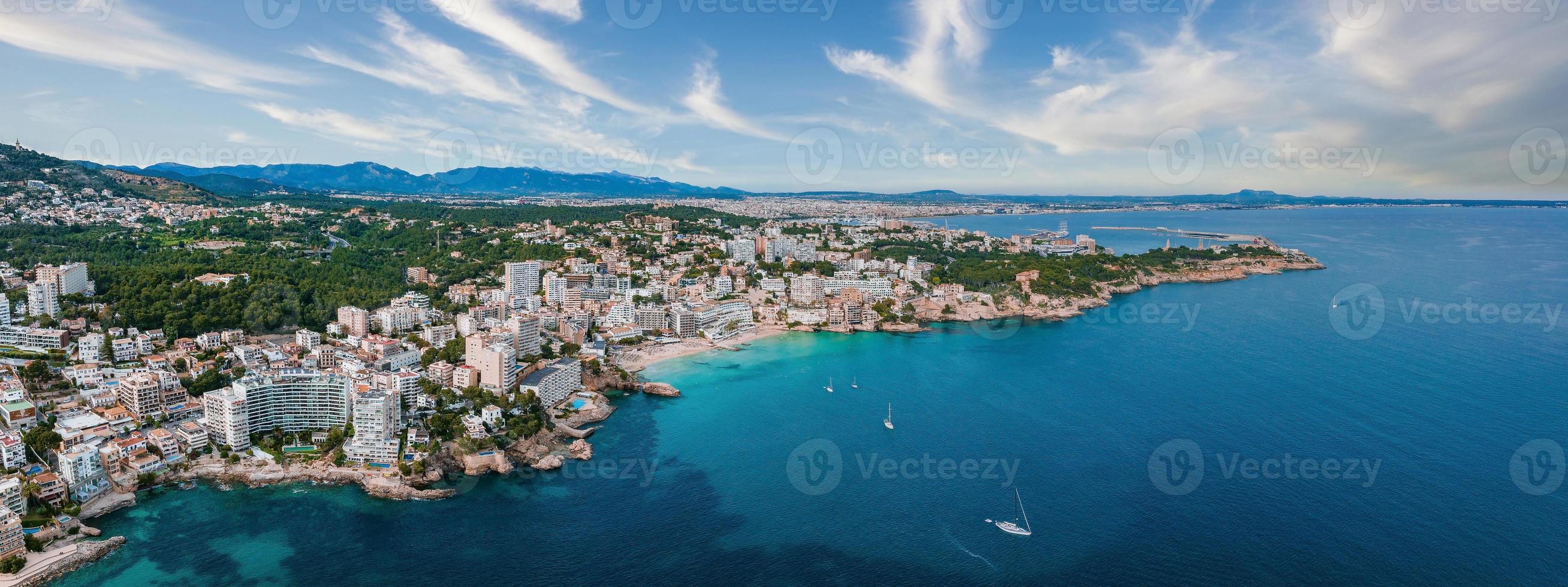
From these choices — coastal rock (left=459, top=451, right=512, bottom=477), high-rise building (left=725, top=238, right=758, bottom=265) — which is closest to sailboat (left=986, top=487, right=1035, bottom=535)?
coastal rock (left=459, top=451, right=512, bottom=477)

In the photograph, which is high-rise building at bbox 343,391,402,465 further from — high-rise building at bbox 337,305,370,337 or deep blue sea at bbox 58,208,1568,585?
high-rise building at bbox 337,305,370,337

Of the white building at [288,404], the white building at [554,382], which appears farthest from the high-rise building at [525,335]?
the white building at [288,404]

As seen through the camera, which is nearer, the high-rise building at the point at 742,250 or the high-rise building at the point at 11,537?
the high-rise building at the point at 11,537

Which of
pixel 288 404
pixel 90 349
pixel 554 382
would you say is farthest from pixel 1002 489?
pixel 90 349

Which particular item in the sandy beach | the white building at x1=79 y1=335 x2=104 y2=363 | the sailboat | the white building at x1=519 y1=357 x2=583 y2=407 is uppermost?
the white building at x1=79 y1=335 x2=104 y2=363

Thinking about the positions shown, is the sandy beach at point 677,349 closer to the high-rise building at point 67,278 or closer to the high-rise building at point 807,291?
the high-rise building at point 807,291

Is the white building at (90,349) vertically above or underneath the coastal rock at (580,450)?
above


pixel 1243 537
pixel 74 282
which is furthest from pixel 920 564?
pixel 74 282
